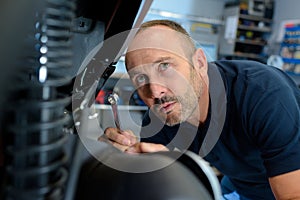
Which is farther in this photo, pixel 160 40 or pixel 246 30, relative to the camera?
pixel 246 30

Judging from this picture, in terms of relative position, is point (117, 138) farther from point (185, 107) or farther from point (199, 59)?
point (199, 59)

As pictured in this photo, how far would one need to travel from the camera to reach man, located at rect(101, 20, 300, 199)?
686mm

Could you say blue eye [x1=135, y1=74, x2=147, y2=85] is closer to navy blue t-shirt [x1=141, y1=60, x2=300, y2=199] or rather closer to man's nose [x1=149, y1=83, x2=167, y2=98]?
man's nose [x1=149, y1=83, x2=167, y2=98]

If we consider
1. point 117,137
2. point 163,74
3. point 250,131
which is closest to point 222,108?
point 250,131

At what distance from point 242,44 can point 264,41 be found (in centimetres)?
33

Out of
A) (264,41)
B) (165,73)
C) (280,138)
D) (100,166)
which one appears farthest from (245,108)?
(264,41)

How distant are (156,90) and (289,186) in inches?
14.0

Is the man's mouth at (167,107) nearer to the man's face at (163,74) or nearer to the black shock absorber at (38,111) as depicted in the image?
the man's face at (163,74)

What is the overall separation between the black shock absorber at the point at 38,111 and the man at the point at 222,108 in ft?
1.31

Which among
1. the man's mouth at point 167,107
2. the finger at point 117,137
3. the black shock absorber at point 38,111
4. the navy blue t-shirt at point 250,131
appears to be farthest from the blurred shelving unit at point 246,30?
the black shock absorber at point 38,111

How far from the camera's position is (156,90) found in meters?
0.70

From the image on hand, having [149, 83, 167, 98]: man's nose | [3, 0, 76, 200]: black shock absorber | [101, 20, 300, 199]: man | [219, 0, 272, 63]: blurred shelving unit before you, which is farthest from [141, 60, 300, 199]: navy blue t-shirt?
[219, 0, 272, 63]: blurred shelving unit

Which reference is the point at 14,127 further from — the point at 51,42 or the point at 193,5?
the point at 193,5

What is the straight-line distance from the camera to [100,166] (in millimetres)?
245
